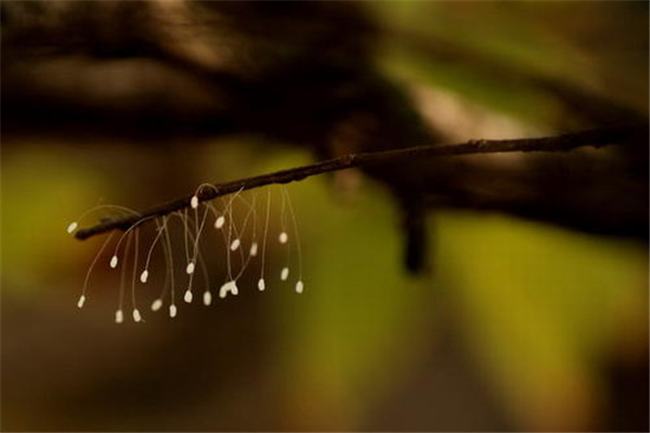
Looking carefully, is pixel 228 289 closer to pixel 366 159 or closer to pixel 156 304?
pixel 156 304

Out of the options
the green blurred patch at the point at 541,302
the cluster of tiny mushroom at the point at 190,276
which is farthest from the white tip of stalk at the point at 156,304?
the green blurred patch at the point at 541,302

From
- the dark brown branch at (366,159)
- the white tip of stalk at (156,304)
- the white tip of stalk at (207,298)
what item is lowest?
the white tip of stalk at (156,304)

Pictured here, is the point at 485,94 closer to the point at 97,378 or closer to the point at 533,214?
the point at 533,214

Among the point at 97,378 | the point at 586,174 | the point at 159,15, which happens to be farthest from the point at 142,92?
the point at 586,174

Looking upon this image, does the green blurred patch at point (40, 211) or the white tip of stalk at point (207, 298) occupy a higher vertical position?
the green blurred patch at point (40, 211)

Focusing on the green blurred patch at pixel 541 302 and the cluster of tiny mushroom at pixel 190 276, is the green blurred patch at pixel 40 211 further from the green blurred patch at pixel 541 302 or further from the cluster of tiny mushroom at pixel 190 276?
the green blurred patch at pixel 541 302

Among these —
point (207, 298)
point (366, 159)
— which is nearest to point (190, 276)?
point (207, 298)

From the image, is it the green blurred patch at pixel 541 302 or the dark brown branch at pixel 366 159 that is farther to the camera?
the green blurred patch at pixel 541 302
